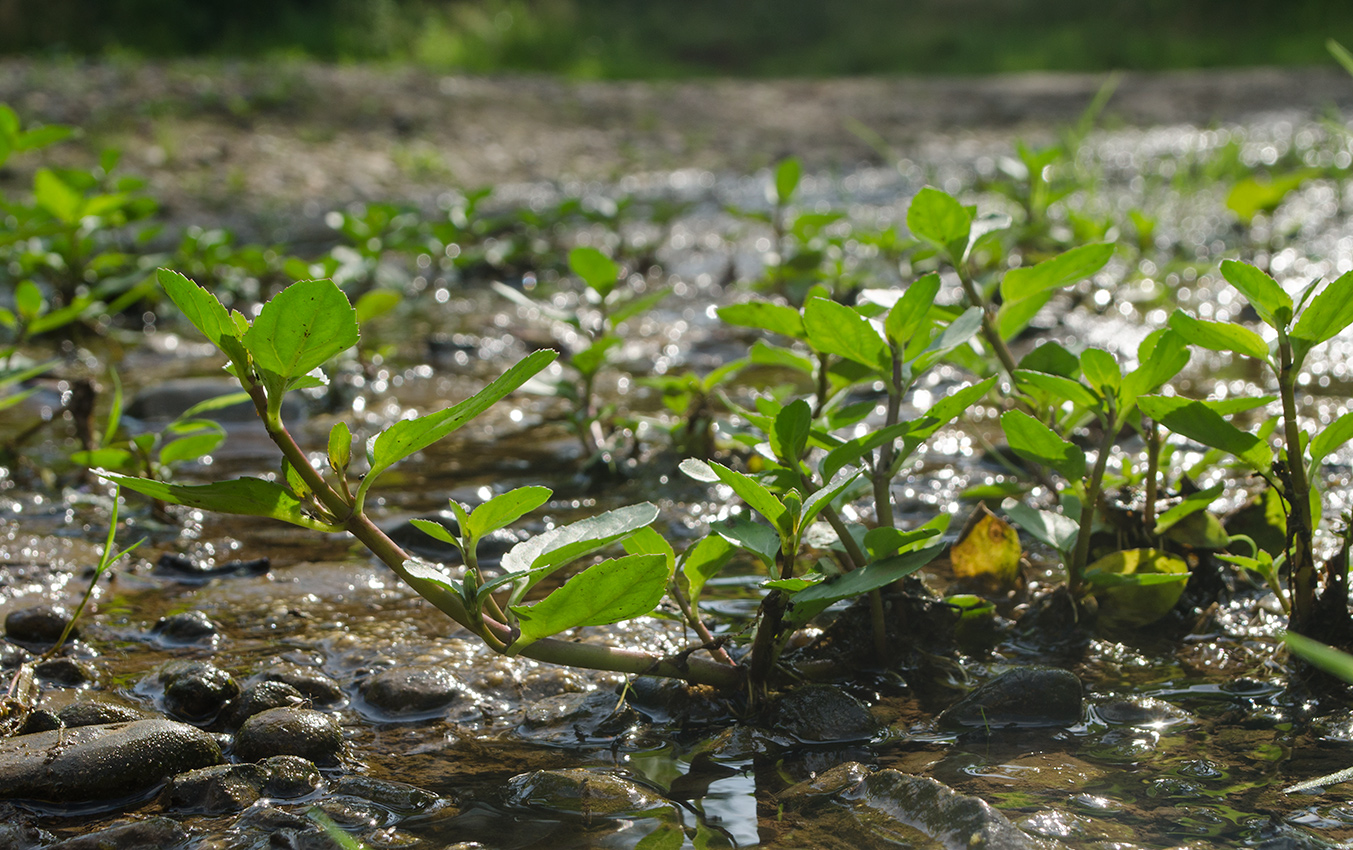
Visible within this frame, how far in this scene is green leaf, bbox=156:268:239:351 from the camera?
3.57 feet

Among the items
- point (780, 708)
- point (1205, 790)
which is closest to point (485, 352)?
point (780, 708)

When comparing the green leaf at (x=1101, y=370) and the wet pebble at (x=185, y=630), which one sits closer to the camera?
the green leaf at (x=1101, y=370)

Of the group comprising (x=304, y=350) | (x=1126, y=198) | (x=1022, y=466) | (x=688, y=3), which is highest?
(x=688, y=3)

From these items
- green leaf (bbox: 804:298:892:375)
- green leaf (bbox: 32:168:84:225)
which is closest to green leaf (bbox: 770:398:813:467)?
green leaf (bbox: 804:298:892:375)

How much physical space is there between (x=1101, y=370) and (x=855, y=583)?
472 mm

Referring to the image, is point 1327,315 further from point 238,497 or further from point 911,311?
point 238,497

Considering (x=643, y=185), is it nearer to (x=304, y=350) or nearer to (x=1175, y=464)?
(x=1175, y=464)

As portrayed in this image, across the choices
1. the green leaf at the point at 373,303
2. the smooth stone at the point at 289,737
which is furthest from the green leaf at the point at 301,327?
the green leaf at the point at 373,303

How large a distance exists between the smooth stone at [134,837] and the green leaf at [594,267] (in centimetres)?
139

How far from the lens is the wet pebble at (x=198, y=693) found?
4.78 feet

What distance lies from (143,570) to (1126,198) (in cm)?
588

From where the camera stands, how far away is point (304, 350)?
1134 millimetres

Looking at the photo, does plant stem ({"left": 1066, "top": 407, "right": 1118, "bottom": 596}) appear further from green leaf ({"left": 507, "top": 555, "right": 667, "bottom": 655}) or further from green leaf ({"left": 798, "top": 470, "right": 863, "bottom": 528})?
green leaf ({"left": 507, "top": 555, "right": 667, "bottom": 655})

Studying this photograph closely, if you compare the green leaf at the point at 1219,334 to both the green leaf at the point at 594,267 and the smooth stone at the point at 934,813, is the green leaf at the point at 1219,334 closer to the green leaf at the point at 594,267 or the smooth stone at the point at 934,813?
the smooth stone at the point at 934,813
